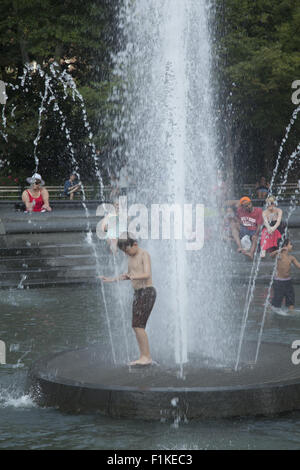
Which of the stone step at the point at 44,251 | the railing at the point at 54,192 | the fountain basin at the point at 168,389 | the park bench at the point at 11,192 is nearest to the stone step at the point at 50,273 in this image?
the stone step at the point at 44,251

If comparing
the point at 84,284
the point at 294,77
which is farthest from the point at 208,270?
the point at 294,77

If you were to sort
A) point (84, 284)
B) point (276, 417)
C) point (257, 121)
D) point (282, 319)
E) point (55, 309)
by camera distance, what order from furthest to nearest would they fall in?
point (257, 121), point (84, 284), point (55, 309), point (282, 319), point (276, 417)

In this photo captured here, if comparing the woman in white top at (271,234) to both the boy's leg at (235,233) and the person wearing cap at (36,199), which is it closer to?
the boy's leg at (235,233)

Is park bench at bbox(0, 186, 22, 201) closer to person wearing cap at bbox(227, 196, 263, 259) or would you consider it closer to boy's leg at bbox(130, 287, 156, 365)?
person wearing cap at bbox(227, 196, 263, 259)

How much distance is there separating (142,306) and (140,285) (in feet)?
0.79

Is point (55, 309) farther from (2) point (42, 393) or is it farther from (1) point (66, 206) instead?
(1) point (66, 206)

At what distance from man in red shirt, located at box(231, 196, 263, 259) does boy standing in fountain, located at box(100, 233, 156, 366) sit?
9.49 meters

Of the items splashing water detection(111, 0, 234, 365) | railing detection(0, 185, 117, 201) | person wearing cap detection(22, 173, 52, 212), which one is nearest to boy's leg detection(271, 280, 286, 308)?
splashing water detection(111, 0, 234, 365)

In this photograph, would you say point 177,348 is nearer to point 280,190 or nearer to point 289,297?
point 289,297

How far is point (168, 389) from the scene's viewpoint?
639 centimetres

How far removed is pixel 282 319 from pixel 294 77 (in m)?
21.3

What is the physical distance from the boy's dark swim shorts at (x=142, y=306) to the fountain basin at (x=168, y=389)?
44cm

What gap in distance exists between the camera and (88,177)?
36969 mm

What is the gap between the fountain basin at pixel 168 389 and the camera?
20.9ft
